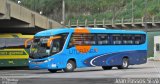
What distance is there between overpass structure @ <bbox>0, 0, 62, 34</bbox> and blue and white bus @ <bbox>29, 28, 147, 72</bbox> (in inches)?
312

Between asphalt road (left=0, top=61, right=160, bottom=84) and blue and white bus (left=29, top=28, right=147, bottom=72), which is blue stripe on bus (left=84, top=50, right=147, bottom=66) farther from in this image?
asphalt road (left=0, top=61, right=160, bottom=84)

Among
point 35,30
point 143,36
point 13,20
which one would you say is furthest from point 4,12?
point 143,36

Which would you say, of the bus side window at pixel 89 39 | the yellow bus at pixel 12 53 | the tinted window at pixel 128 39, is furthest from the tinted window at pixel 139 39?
the yellow bus at pixel 12 53

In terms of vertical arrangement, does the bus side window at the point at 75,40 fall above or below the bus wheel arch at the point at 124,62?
above

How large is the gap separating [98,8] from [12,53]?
109 metres

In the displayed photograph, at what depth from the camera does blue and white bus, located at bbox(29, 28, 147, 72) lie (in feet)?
98.0

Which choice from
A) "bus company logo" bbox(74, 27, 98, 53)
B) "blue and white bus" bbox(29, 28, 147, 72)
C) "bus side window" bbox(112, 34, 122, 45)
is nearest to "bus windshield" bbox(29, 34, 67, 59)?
"blue and white bus" bbox(29, 28, 147, 72)

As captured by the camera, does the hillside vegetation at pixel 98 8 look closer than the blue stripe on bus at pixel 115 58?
No

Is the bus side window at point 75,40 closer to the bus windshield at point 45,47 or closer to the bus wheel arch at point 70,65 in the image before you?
the bus windshield at point 45,47

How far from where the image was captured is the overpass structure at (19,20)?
124ft

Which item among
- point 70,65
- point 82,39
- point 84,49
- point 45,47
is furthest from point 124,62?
point 45,47

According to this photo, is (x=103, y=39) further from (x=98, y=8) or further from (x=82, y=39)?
(x=98, y=8)

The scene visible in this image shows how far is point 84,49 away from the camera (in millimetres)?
32094

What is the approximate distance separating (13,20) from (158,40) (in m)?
33.5
